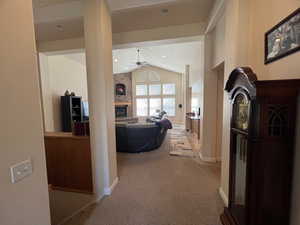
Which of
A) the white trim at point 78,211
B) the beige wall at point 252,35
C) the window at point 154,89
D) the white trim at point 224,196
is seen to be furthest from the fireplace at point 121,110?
the beige wall at point 252,35

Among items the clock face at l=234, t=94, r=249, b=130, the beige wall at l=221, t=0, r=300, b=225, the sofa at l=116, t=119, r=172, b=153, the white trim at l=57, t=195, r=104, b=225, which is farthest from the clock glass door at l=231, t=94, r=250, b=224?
the sofa at l=116, t=119, r=172, b=153

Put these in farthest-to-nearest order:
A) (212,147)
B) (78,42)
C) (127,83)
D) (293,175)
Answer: (127,83) → (78,42) → (212,147) → (293,175)

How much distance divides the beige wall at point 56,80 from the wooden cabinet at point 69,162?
2.90 meters

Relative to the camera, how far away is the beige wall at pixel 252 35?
1.38 meters

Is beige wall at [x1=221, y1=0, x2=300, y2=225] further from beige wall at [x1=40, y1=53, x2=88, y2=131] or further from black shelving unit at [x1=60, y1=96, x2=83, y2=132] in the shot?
black shelving unit at [x1=60, y1=96, x2=83, y2=132]

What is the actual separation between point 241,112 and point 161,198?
1650 millimetres

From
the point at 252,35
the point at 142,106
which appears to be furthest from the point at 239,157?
the point at 142,106

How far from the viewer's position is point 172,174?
295 centimetres

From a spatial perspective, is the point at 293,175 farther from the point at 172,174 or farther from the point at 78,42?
the point at 78,42

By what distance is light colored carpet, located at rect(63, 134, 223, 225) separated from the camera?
1863mm

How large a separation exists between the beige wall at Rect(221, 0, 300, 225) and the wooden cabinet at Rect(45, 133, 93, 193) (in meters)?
2.15

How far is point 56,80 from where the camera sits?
539 centimetres

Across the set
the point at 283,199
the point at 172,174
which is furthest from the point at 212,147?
the point at 283,199

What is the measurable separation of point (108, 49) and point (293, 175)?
260 cm
